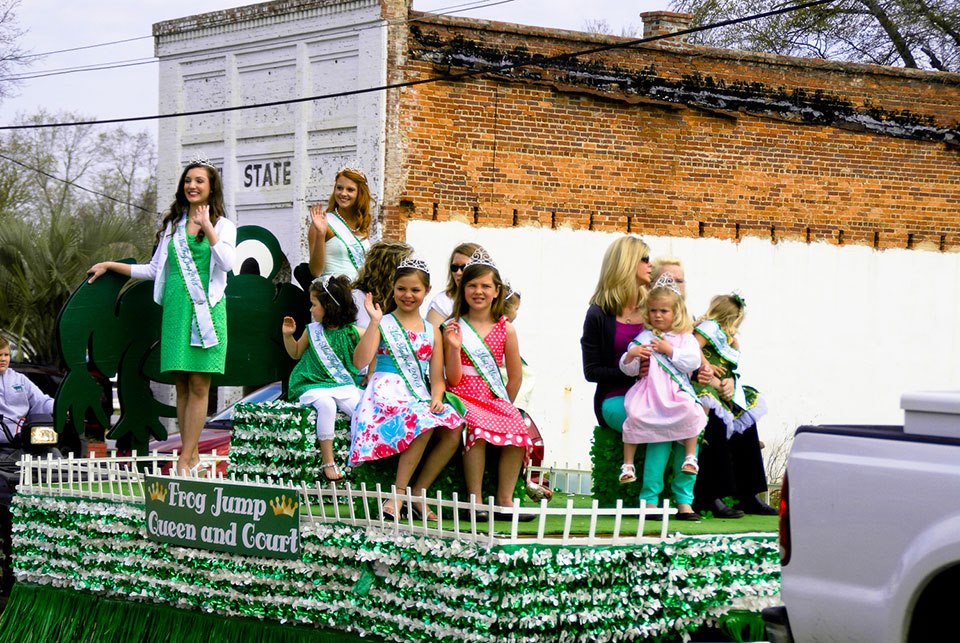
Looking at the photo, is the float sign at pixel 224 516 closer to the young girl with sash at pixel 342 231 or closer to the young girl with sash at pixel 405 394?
the young girl with sash at pixel 405 394

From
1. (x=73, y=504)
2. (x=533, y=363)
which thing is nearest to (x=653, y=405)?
(x=73, y=504)

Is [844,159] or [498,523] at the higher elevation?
[844,159]

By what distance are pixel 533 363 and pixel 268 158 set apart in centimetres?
503

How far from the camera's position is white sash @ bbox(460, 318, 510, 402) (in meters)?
7.50

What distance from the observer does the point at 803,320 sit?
21.0 metres

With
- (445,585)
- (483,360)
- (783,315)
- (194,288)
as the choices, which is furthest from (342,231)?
(783,315)

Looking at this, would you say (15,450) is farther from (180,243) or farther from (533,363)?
(533,363)

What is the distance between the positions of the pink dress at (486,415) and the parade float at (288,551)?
39cm

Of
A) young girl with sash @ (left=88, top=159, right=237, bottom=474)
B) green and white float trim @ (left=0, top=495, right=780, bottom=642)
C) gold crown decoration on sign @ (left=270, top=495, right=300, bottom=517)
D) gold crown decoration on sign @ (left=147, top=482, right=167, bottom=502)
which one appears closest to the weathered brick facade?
young girl with sash @ (left=88, top=159, right=237, bottom=474)

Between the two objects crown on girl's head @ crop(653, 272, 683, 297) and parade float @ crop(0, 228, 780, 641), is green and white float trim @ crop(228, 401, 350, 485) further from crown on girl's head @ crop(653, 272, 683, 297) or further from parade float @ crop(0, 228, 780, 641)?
crown on girl's head @ crop(653, 272, 683, 297)

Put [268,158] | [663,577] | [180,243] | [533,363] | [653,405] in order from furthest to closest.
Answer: [268,158]
[533,363]
[180,243]
[653,405]
[663,577]

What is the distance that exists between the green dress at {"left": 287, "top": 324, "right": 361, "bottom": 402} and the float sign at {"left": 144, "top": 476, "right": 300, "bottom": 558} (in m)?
0.87

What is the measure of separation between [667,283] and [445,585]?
8.41 ft

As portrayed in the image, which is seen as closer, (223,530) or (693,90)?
(223,530)
